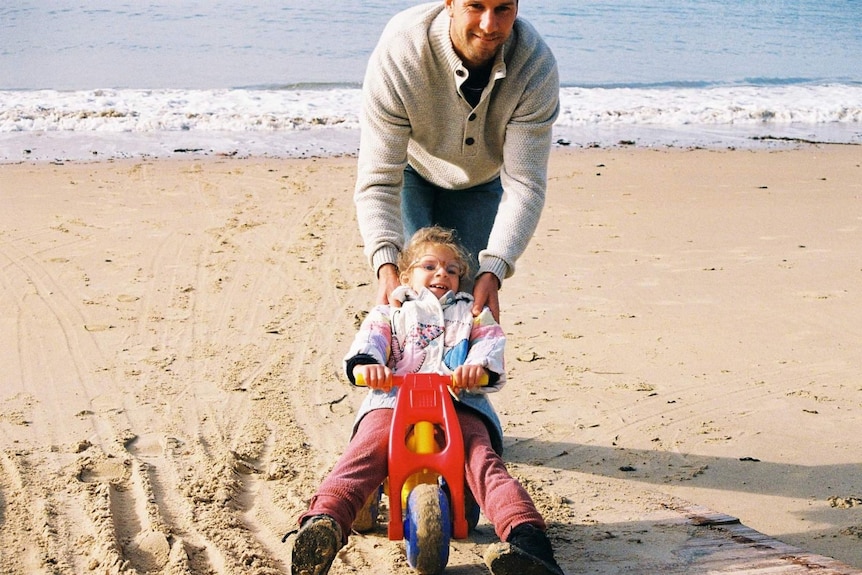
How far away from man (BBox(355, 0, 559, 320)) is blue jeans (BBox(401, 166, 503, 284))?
0.50ft

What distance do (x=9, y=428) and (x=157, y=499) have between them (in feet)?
3.40

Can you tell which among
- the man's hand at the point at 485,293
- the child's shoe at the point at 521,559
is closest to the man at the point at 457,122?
the man's hand at the point at 485,293

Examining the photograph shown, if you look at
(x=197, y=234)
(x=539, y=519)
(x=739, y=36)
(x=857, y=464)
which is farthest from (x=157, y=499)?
(x=739, y=36)

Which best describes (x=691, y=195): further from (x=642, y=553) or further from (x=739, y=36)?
(x=739, y=36)

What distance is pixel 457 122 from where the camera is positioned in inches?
151

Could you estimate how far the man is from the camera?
3.69 metres

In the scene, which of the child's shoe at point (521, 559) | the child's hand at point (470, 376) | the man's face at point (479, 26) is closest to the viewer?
the child's shoe at point (521, 559)

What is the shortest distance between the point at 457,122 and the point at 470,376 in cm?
107

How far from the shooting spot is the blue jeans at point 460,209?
4.14 meters

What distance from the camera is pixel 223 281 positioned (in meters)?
6.50

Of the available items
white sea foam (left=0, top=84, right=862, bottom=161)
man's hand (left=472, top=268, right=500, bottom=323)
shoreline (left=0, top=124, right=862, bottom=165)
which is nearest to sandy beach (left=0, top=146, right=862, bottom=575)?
man's hand (left=472, top=268, right=500, bottom=323)

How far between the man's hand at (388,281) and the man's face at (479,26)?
0.81 meters

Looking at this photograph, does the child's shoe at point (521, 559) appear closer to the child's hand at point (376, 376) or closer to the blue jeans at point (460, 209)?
the child's hand at point (376, 376)

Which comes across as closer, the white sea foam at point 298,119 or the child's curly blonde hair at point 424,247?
the child's curly blonde hair at point 424,247
